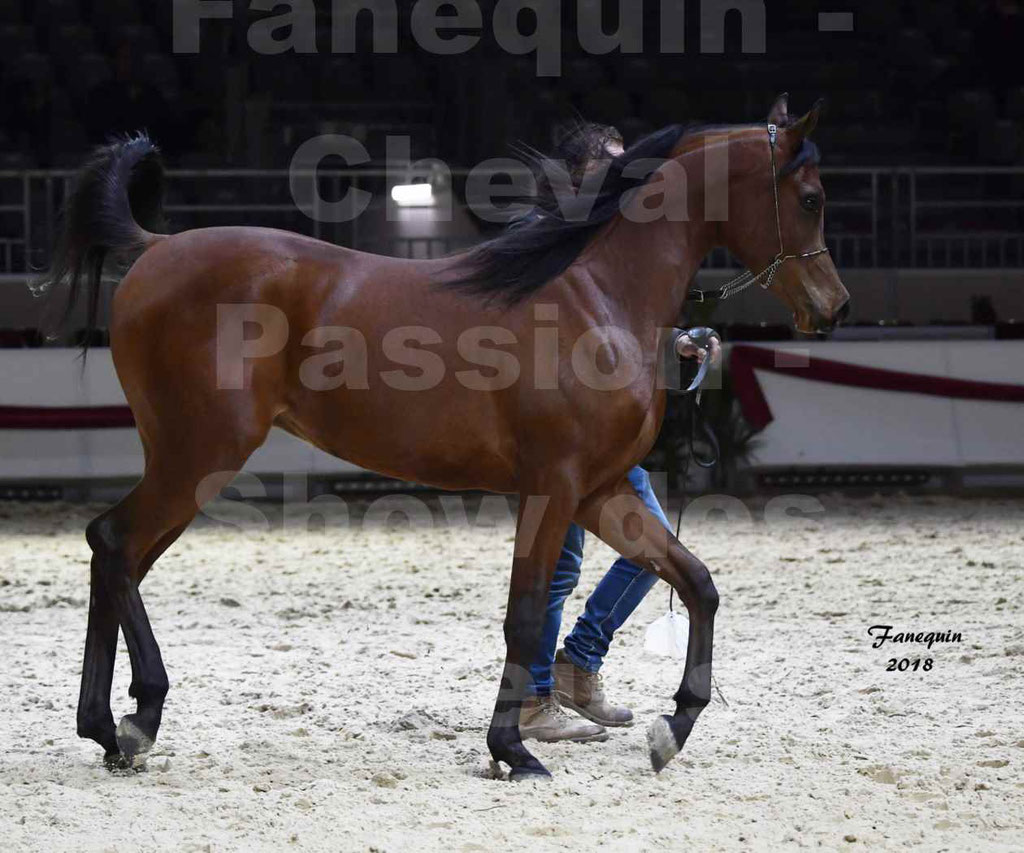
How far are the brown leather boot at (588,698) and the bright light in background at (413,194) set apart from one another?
602 cm

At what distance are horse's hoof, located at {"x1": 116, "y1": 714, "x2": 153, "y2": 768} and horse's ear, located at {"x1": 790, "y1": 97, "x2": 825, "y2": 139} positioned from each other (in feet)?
8.04

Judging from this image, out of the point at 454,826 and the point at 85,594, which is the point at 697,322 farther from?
the point at 454,826

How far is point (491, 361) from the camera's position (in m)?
3.82

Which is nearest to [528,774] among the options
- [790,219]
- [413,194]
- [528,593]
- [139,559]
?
[528,593]

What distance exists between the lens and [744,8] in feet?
43.9

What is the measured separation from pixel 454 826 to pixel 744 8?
11528 millimetres

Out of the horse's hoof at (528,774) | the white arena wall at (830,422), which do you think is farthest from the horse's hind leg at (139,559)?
the white arena wall at (830,422)

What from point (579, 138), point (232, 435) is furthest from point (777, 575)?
point (232, 435)

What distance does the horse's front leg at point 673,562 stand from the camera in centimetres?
390

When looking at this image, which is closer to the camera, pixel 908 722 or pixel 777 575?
pixel 908 722

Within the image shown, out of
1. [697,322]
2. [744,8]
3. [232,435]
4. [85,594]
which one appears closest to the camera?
[232,435]

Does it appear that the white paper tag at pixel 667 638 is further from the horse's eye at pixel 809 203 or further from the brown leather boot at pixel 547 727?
the horse's eye at pixel 809 203

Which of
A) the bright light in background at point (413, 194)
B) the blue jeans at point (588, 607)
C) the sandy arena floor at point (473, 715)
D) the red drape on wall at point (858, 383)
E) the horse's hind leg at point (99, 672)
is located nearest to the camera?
the sandy arena floor at point (473, 715)

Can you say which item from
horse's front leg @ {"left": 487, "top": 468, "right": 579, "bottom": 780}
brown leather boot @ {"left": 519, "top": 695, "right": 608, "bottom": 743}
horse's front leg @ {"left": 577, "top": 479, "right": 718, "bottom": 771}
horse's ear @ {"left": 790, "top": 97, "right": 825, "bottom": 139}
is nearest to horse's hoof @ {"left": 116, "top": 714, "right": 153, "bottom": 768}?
horse's front leg @ {"left": 487, "top": 468, "right": 579, "bottom": 780}
